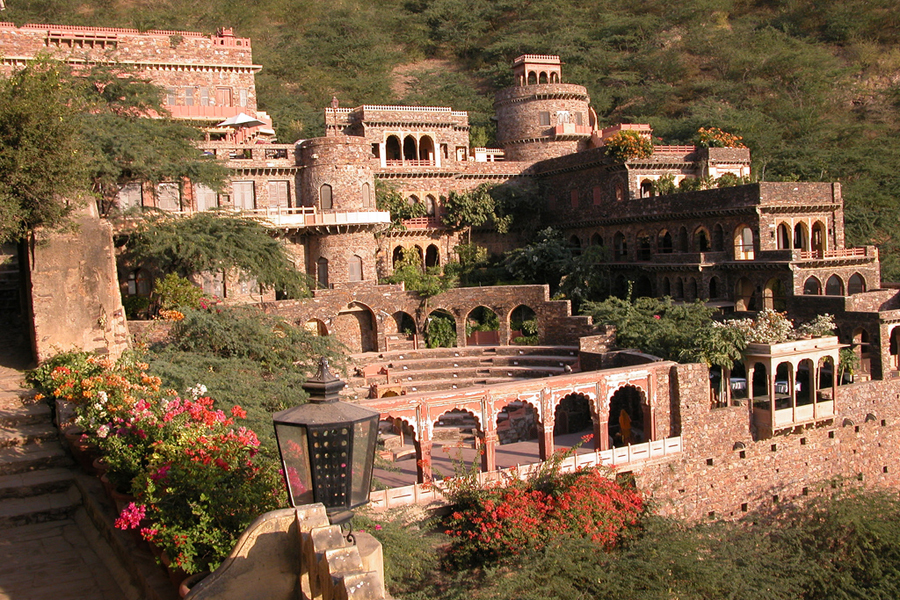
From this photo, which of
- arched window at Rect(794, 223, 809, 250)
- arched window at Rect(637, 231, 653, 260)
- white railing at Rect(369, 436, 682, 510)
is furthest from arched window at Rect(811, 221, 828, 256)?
white railing at Rect(369, 436, 682, 510)

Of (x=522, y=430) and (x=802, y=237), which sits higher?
(x=802, y=237)

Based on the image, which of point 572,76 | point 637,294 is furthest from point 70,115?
point 572,76

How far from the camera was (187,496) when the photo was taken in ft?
23.4

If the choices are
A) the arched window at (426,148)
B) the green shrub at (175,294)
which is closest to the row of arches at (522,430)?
the green shrub at (175,294)

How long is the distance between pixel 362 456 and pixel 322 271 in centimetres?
2532

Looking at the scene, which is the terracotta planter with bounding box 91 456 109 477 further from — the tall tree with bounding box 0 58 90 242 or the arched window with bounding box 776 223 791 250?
the arched window with bounding box 776 223 791 250

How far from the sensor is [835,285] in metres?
31.6

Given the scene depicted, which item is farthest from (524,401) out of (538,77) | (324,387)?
(538,77)

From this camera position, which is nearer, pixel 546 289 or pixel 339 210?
pixel 546 289

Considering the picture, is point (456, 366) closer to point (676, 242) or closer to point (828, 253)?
point (676, 242)

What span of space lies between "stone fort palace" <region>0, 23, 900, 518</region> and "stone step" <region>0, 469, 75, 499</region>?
5113mm

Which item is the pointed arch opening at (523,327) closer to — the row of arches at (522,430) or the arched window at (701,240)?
the row of arches at (522,430)

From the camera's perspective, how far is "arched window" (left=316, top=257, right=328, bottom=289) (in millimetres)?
A: 30344

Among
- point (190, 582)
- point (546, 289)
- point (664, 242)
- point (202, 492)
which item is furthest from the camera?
point (664, 242)
